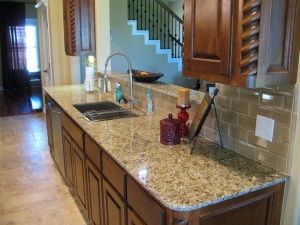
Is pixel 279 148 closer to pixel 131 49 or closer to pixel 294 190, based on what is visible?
pixel 294 190

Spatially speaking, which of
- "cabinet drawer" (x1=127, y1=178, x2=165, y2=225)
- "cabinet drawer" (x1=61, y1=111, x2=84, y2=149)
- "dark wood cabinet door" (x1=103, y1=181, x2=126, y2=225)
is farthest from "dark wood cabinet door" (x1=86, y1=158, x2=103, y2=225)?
"cabinet drawer" (x1=127, y1=178, x2=165, y2=225)

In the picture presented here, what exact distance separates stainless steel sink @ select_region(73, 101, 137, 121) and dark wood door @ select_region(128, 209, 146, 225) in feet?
3.60

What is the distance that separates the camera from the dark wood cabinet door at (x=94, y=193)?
2113 millimetres

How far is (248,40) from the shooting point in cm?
115

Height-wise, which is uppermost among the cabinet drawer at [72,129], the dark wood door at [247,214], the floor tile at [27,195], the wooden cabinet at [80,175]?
the cabinet drawer at [72,129]

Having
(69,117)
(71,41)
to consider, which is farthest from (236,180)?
(71,41)

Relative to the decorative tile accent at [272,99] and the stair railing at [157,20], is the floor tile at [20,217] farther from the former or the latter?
the stair railing at [157,20]

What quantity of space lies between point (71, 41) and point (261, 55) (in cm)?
323

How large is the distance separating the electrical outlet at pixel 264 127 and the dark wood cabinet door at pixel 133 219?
74cm

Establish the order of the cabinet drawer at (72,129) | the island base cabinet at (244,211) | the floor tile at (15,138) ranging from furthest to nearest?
1. the floor tile at (15,138)
2. the cabinet drawer at (72,129)
3. the island base cabinet at (244,211)

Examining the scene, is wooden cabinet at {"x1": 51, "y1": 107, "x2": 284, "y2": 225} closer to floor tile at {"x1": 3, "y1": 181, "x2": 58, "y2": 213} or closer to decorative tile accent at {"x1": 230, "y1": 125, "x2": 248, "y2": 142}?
decorative tile accent at {"x1": 230, "y1": 125, "x2": 248, "y2": 142}

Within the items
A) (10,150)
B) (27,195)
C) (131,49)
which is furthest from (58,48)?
(27,195)

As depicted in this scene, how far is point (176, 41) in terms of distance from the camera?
6777 millimetres

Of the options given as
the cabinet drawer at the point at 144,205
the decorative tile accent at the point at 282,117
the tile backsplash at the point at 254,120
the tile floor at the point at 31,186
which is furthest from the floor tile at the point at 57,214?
the decorative tile accent at the point at 282,117
